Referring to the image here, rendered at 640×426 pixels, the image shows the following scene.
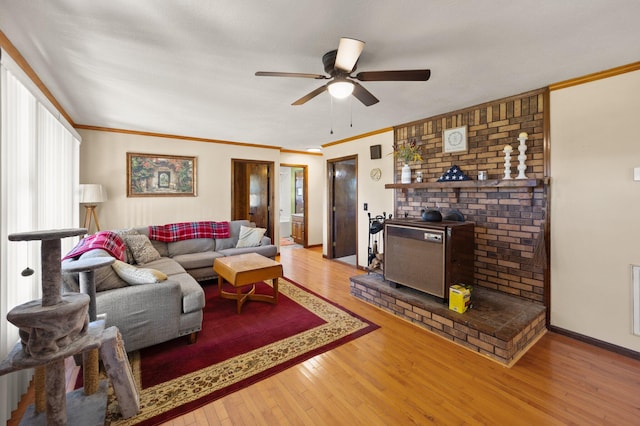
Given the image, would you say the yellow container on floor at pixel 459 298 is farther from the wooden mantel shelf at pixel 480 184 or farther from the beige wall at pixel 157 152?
the beige wall at pixel 157 152

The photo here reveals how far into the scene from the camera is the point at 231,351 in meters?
2.36

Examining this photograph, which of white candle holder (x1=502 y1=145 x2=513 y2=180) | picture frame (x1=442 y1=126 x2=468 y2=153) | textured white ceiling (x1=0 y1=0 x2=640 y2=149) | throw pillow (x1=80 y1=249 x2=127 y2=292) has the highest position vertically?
textured white ceiling (x1=0 y1=0 x2=640 y2=149)

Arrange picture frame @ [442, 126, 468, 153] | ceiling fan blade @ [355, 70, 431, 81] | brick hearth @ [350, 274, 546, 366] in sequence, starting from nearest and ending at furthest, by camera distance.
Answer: ceiling fan blade @ [355, 70, 431, 81]
brick hearth @ [350, 274, 546, 366]
picture frame @ [442, 126, 468, 153]

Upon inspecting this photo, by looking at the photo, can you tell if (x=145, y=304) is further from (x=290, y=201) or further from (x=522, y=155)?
(x=290, y=201)

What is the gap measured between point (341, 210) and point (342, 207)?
0.22ft

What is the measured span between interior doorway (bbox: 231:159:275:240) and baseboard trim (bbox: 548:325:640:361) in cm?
504

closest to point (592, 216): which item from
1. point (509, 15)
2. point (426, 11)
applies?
point (509, 15)

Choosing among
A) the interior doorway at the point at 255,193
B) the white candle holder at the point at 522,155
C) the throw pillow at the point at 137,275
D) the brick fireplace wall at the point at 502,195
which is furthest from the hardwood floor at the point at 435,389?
the interior doorway at the point at 255,193

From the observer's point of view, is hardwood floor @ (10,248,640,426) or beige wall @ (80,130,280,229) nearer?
hardwood floor @ (10,248,640,426)

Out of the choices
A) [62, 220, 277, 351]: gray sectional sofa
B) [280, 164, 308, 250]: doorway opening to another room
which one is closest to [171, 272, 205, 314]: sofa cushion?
[62, 220, 277, 351]: gray sectional sofa

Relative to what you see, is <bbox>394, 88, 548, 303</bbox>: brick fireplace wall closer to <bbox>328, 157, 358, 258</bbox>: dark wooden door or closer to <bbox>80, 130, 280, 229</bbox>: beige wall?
<bbox>328, 157, 358, 258</bbox>: dark wooden door

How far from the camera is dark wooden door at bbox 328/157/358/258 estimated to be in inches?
225

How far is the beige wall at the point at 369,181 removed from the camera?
443 centimetres

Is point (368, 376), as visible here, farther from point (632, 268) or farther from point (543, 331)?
point (632, 268)
